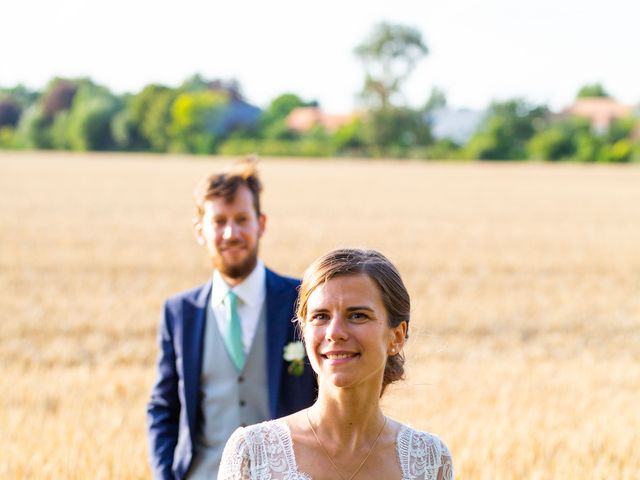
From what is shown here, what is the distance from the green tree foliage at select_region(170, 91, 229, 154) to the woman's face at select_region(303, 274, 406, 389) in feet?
236

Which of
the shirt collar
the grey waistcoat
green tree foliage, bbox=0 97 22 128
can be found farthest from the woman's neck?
green tree foliage, bbox=0 97 22 128

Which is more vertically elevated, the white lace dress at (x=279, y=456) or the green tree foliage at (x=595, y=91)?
the green tree foliage at (x=595, y=91)

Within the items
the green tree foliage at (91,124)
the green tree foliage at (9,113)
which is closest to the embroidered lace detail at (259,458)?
the green tree foliage at (91,124)

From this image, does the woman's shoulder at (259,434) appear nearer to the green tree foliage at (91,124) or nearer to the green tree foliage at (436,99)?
the green tree foliage at (91,124)

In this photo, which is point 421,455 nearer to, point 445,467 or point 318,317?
point 445,467

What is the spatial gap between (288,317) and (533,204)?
27803 mm

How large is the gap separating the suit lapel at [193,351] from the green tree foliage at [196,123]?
70379 mm

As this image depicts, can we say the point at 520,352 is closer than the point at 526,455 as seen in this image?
No

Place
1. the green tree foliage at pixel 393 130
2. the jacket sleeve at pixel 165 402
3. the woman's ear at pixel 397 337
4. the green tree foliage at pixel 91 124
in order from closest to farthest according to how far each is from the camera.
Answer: the woman's ear at pixel 397 337
the jacket sleeve at pixel 165 402
the green tree foliage at pixel 393 130
the green tree foliage at pixel 91 124

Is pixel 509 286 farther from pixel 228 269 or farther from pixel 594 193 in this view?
pixel 594 193

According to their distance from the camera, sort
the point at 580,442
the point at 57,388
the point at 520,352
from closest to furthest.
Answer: the point at 580,442, the point at 57,388, the point at 520,352

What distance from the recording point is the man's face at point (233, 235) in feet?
11.5

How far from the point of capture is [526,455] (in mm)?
5148

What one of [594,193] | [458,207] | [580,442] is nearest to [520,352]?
[580,442]
